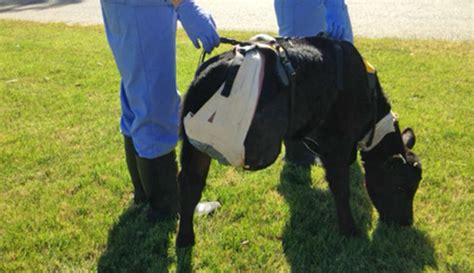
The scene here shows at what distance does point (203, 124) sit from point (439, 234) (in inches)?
76.2

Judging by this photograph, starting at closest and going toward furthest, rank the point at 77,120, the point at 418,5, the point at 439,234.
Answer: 1. the point at 439,234
2. the point at 77,120
3. the point at 418,5

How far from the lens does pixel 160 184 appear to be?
3.51 m

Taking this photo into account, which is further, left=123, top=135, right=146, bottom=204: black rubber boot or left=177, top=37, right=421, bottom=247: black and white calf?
left=123, top=135, right=146, bottom=204: black rubber boot

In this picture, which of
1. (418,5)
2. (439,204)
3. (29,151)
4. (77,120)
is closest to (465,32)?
(418,5)

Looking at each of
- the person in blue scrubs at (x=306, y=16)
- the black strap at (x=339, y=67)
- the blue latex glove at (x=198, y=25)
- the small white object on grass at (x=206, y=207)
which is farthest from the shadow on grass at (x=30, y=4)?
the black strap at (x=339, y=67)

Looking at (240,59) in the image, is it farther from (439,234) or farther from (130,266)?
(439,234)

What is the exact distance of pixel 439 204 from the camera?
383cm

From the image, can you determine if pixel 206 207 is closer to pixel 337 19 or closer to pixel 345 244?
pixel 345 244

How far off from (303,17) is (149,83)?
4.95 feet

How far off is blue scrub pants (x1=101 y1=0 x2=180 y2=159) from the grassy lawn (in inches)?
27.3

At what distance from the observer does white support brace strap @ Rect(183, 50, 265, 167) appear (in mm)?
2502

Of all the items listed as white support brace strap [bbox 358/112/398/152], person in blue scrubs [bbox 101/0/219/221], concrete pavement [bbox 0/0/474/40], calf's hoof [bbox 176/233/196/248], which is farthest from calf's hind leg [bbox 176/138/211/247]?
concrete pavement [bbox 0/0/474/40]

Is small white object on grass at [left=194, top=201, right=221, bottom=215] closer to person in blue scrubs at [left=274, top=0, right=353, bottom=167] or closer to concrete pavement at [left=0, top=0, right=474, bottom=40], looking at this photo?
person in blue scrubs at [left=274, top=0, right=353, bottom=167]

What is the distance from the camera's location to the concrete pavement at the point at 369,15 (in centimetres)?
955
